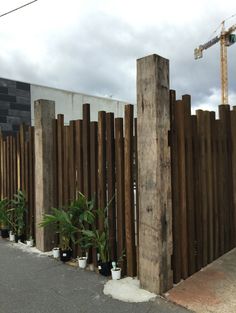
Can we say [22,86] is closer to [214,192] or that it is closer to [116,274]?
[214,192]

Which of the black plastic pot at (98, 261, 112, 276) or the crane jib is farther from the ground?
the crane jib

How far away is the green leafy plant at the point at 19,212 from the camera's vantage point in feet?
19.2

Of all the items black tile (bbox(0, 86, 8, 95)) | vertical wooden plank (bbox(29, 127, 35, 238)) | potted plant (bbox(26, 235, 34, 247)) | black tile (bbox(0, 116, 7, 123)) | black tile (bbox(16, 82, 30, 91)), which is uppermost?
black tile (bbox(16, 82, 30, 91))

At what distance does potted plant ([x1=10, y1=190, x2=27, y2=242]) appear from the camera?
5847 millimetres

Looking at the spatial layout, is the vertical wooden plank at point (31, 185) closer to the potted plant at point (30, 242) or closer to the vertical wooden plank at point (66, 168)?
the potted plant at point (30, 242)

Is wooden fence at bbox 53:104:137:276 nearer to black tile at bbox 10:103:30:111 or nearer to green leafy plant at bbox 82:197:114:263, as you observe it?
green leafy plant at bbox 82:197:114:263

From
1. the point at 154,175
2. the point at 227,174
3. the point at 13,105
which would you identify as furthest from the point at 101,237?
the point at 13,105

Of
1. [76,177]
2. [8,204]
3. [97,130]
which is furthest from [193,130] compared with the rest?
[8,204]

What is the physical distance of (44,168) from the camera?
208 inches

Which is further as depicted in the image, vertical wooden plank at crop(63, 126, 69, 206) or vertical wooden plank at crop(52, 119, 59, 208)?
vertical wooden plank at crop(52, 119, 59, 208)

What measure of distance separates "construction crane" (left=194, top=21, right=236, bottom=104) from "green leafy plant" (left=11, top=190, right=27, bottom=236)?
4060 cm

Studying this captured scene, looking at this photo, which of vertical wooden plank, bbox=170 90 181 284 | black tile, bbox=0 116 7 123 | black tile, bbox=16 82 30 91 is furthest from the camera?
black tile, bbox=16 82 30 91

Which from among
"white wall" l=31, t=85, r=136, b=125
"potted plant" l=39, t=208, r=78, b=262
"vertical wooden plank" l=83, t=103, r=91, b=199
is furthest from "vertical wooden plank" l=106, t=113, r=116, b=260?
"white wall" l=31, t=85, r=136, b=125

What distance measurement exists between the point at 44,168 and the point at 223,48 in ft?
157
